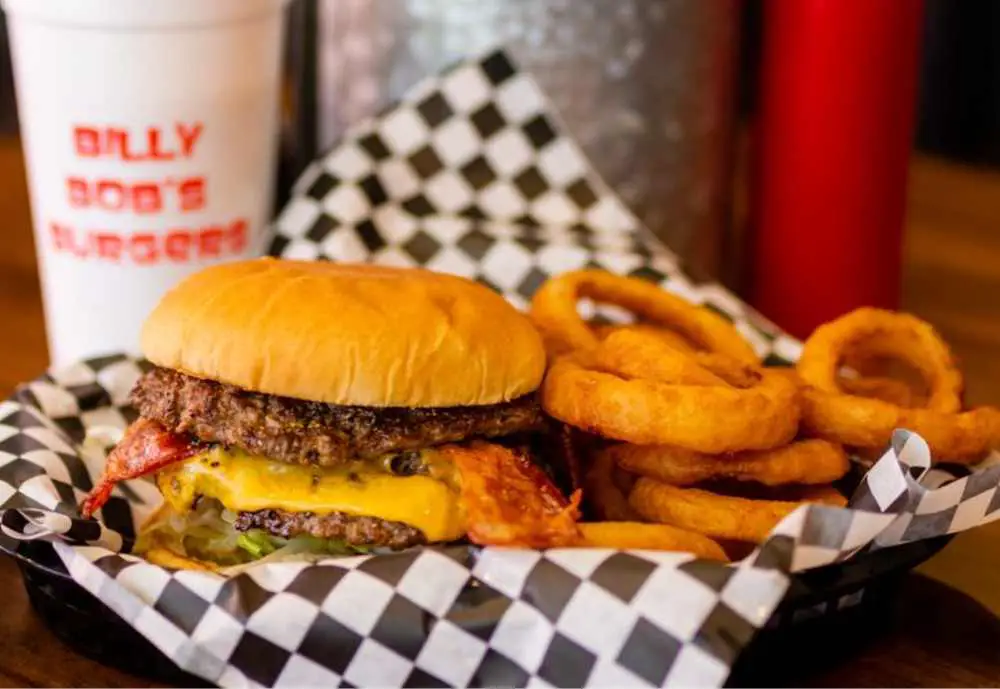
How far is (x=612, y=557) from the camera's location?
1031 mm

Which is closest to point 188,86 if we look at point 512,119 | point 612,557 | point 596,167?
point 512,119

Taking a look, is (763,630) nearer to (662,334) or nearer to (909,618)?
(909,618)

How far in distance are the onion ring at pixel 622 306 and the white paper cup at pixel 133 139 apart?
0.51 m

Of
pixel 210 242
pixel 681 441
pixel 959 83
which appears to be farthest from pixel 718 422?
pixel 959 83

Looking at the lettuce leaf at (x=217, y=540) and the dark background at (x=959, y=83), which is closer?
the lettuce leaf at (x=217, y=540)

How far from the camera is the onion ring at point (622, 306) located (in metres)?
1.37

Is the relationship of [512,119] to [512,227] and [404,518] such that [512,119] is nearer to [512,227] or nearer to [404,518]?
[512,227]

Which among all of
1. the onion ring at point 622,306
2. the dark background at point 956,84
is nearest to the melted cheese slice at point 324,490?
the onion ring at point 622,306

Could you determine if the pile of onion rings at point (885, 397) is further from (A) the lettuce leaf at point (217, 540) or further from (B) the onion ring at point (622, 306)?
(A) the lettuce leaf at point (217, 540)

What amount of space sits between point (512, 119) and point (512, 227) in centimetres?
16

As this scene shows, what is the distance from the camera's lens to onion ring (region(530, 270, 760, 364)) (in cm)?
137

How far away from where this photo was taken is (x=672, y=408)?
115cm

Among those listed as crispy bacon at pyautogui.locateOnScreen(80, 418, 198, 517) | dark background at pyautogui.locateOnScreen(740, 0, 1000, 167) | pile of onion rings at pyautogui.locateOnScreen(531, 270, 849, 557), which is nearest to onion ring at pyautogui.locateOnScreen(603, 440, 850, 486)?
pile of onion rings at pyautogui.locateOnScreen(531, 270, 849, 557)

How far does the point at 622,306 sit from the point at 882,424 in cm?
37
